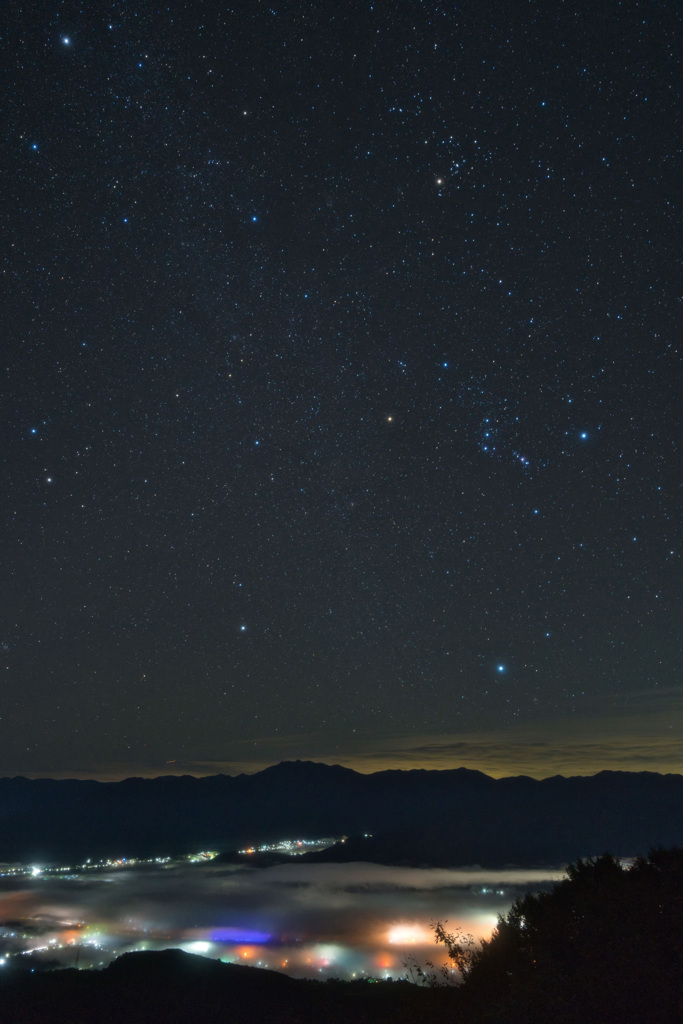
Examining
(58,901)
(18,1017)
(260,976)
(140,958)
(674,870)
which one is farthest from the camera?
(58,901)

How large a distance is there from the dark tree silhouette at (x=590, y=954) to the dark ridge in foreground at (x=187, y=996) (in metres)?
4.50

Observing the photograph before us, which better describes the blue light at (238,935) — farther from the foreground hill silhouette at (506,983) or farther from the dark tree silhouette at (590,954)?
the dark tree silhouette at (590,954)

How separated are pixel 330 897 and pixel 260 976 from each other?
15852 centimetres

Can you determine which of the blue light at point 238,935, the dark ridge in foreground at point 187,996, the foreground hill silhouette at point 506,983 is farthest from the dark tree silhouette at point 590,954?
the blue light at point 238,935

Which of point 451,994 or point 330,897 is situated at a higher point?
point 451,994

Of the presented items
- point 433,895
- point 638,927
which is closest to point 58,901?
point 433,895

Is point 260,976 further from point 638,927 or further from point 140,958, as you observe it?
point 638,927

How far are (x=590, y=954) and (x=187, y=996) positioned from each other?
28.4m

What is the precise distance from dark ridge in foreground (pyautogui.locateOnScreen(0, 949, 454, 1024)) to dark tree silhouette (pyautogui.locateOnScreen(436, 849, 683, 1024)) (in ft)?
14.8

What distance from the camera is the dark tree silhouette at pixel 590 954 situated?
44.2ft

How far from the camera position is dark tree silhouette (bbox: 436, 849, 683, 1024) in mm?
13484

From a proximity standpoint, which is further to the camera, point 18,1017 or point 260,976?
point 260,976

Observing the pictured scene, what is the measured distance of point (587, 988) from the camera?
14.5 m

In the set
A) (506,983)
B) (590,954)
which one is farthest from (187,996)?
(590,954)
